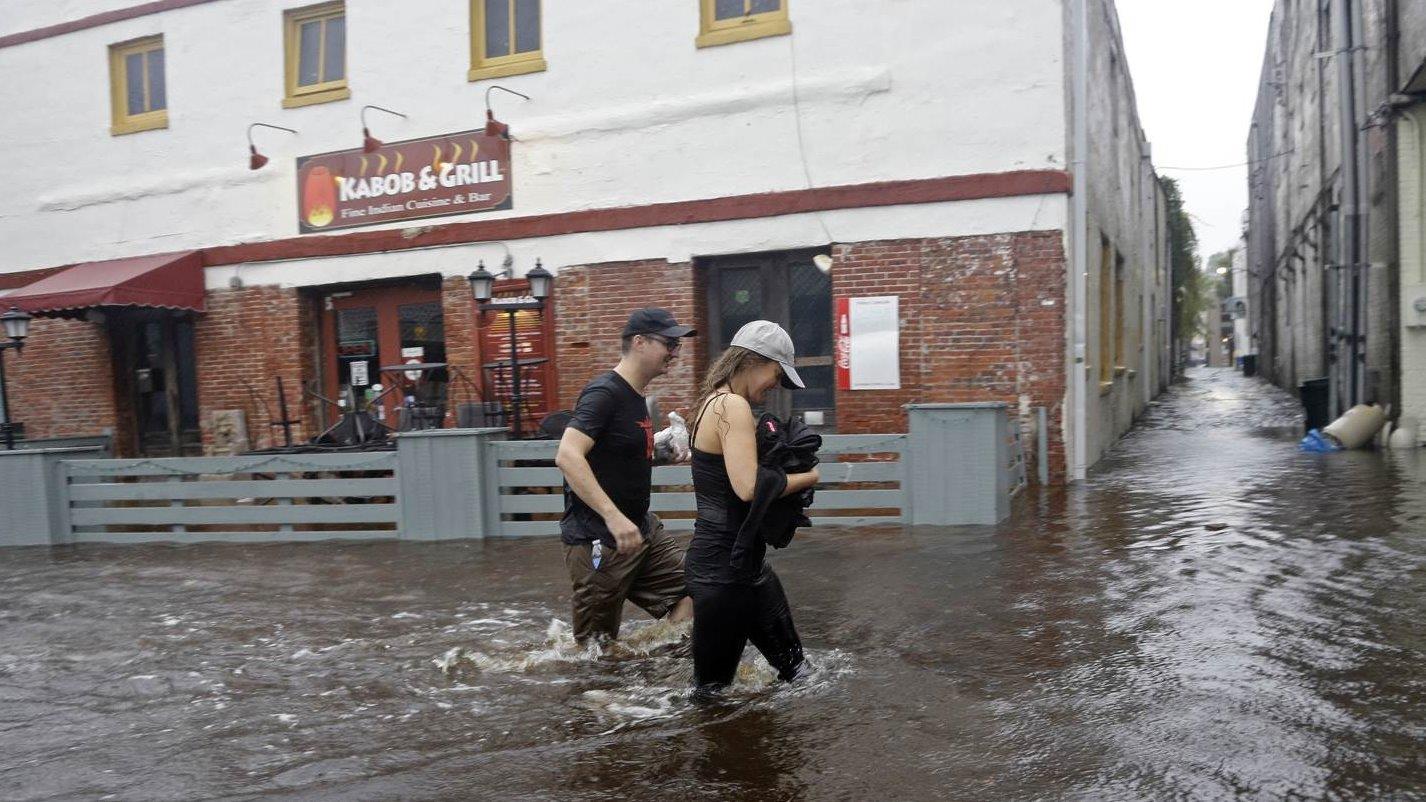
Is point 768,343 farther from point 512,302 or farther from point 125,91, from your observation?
point 125,91

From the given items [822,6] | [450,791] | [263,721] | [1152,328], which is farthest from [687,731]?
[1152,328]

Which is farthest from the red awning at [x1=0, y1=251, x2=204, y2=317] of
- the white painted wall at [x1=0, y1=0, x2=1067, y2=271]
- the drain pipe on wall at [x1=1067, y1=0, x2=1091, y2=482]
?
the drain pipe on wall at [x1=1067, y1=0, x2=1091, y2=482]

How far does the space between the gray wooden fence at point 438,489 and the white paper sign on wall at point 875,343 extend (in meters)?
0.84

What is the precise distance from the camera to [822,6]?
11.5 m

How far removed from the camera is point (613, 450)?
5.11m

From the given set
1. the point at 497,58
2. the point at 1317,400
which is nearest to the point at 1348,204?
the point at 1317,400

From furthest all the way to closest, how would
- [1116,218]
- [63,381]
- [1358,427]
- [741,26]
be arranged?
[1116,218]
[63,381]
[1358,427]
[741,26]

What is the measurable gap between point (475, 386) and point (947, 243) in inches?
225

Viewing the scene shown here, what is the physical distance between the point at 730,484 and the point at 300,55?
39.9 ft

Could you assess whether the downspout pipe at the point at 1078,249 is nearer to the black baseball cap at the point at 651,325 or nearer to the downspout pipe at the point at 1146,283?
the black baseball cap at the point at 651,325

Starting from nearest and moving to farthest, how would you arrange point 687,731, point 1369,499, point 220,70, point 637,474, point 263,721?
point 687,731, point 263,721, point 637,474, point 1369,499, point 220,70

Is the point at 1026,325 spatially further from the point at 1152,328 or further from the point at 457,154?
the point at 1152,328

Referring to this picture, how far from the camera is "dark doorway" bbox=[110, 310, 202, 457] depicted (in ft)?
49.3

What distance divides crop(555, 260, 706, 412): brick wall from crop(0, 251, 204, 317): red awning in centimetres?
520
